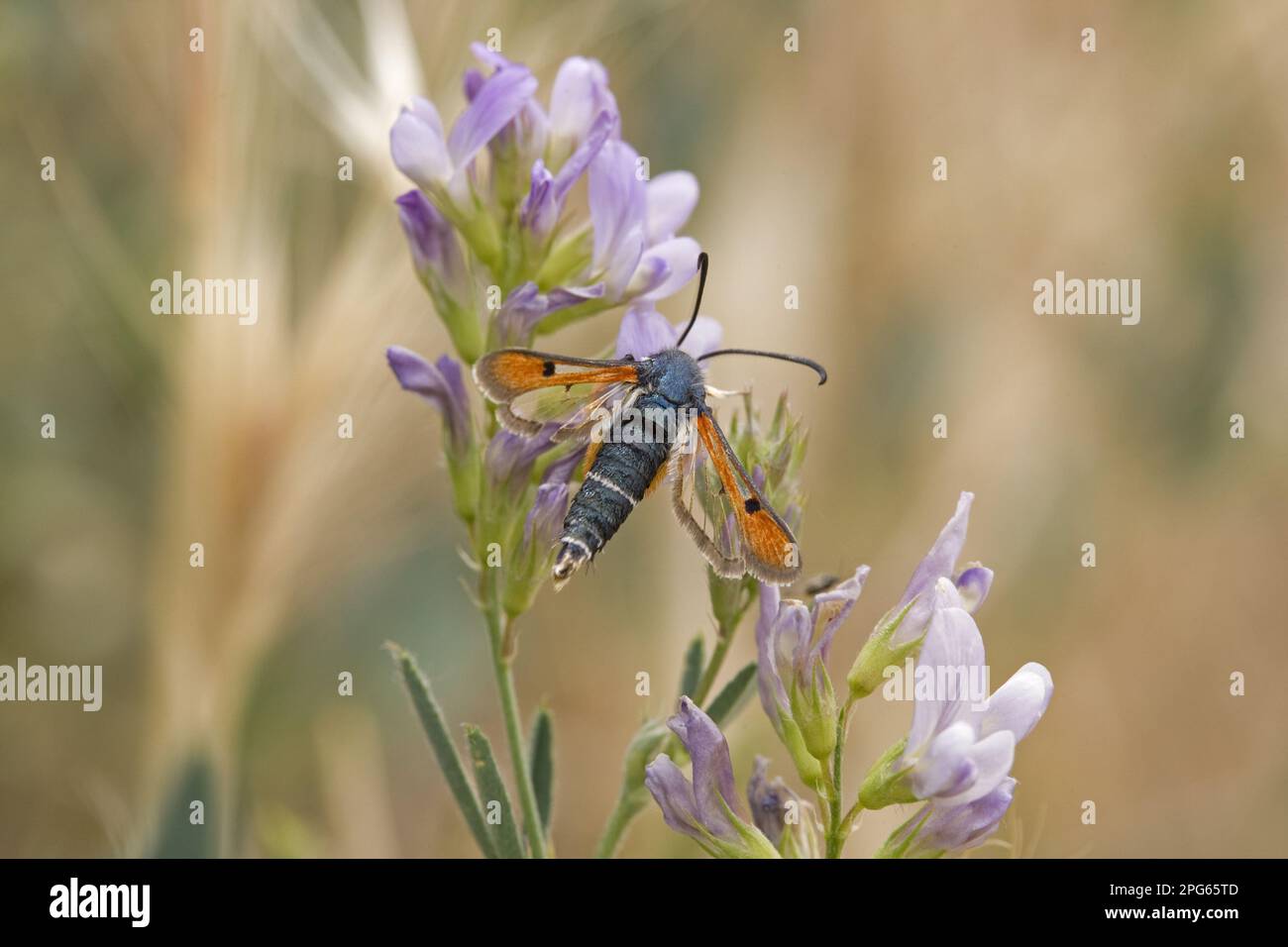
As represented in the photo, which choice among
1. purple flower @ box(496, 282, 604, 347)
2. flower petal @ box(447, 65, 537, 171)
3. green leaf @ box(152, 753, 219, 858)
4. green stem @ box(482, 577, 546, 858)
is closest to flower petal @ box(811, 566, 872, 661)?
green stem @ box(482, 577, 546, 858)

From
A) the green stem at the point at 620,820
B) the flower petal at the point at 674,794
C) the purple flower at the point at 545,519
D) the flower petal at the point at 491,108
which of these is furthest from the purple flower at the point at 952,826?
the flower petal at the point at 491,108

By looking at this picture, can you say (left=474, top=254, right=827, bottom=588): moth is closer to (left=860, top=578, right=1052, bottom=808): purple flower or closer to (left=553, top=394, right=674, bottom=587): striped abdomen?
(left=553, top=394, right=674, bottom=587): striped abdomen

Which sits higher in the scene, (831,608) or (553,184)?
(553,184)

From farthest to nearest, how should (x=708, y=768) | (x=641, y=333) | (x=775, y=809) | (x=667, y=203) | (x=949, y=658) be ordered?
1. (x=667, y=203)
2. (x=641, y=333)
3. (x=775, y=809)
4. (x=708, y=768)
5. (x=949, y=658)

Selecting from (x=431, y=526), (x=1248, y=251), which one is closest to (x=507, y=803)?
(x=431, y=526)

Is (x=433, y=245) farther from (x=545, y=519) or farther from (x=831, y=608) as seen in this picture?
(x=831, y=608)

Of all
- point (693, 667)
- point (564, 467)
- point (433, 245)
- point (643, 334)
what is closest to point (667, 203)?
point (643, 334)

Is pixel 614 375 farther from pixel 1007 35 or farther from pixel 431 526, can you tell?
pixel 1007 35
